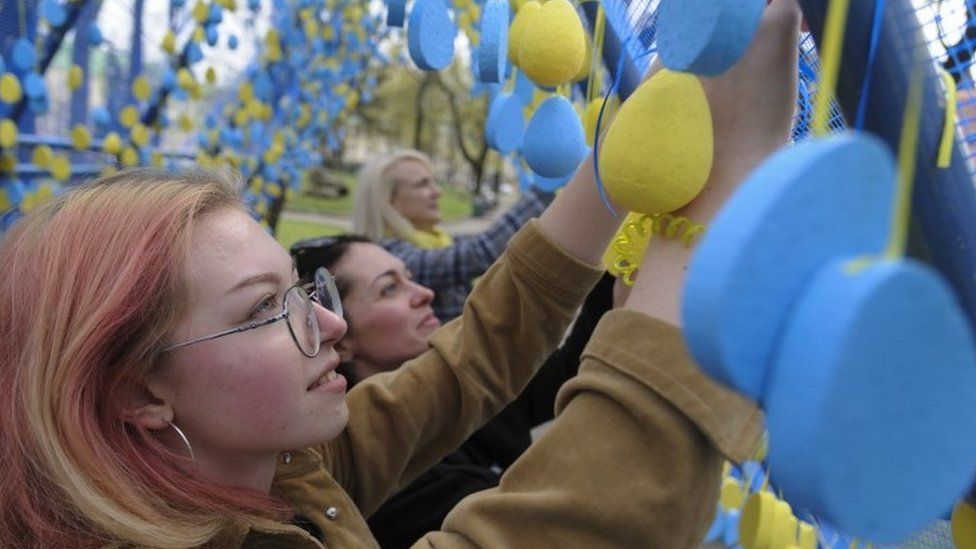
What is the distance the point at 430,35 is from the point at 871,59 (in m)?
0.42

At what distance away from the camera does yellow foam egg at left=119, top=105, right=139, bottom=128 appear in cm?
233

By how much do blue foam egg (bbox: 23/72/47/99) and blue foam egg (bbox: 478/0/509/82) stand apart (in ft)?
5.06

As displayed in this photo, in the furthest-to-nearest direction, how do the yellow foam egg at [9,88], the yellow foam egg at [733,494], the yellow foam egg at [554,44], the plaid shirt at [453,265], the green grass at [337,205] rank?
the green grass at [337,205]
the plaid shirt at [453,265]
the yellow foam egg at [9,88]
the yellow foam egg at [733,494]
the yellow foam egg at [554,44]

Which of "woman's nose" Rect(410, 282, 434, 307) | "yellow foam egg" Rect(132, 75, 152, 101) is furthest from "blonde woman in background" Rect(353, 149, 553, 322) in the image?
"yellow foam egg" Rect(132, 75, 152, 101)

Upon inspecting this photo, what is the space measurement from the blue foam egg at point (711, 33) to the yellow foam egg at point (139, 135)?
90.4 inches

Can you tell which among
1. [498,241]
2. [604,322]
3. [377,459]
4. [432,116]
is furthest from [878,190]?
[432,116]

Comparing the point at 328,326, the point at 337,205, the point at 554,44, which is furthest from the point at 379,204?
the point at 337,205

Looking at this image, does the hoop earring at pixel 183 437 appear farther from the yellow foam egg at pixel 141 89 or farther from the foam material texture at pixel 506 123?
the yellow foam egg at pixel 141 89

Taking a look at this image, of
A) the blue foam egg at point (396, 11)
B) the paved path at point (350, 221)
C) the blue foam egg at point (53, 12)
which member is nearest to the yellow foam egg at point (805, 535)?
the blue foam egg at point (396, 11)

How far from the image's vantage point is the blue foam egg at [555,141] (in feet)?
2.23

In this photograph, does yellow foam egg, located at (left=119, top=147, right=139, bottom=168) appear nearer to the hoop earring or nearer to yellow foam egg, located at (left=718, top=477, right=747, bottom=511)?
the hoop earring

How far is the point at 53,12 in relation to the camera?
188cm

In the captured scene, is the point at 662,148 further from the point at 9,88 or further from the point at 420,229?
the point at 420,229

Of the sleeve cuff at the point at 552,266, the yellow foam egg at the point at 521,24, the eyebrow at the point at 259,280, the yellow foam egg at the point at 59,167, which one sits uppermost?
the yellow foam egg at the point at 521,24
